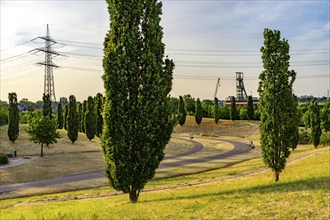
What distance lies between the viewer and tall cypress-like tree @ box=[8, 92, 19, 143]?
5050cm

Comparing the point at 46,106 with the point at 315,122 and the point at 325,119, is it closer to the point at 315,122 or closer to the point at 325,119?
the point at 315,122

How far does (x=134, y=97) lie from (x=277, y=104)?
31.0 ft

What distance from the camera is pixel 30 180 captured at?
32.9 m

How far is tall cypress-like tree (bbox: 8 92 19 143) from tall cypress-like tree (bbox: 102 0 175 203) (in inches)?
1527

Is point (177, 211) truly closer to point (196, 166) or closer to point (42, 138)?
point (196, 166)

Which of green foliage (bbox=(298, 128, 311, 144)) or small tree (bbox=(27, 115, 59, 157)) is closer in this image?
small tree (bbox=(27, 115, 59, 157))

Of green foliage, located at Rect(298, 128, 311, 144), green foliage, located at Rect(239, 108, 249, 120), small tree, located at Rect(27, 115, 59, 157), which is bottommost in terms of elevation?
green foliage, located at Rect(298, 128, 311, 144)

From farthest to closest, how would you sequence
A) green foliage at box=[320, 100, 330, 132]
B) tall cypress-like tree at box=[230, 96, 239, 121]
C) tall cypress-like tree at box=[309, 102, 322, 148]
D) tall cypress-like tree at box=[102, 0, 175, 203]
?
tall cypress-like tree at box=[230, 96, 239, 121], green foliage at box=[320, 100, 330, 132], tall cypress-like tree at box=[309, 102, 322, 148], tall cypress-like tree at box=[102, 0, 175, 203]

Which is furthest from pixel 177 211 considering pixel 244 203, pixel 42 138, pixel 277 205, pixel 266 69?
pixel 42 138

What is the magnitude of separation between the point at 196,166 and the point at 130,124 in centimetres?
2425

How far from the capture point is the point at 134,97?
17.0 meters

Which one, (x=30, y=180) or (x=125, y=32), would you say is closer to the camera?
(x=125, y=32)

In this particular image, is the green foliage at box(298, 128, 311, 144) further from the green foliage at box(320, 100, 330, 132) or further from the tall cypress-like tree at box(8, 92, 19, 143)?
the tall cypress-like tree at box(8, 92, 19, 143)

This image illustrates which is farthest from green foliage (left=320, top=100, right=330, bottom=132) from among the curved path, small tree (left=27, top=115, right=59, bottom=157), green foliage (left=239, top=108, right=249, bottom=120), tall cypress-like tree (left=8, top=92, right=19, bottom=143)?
tall cypress-like tree (left=8, top=92, right=19, bottom=143)
